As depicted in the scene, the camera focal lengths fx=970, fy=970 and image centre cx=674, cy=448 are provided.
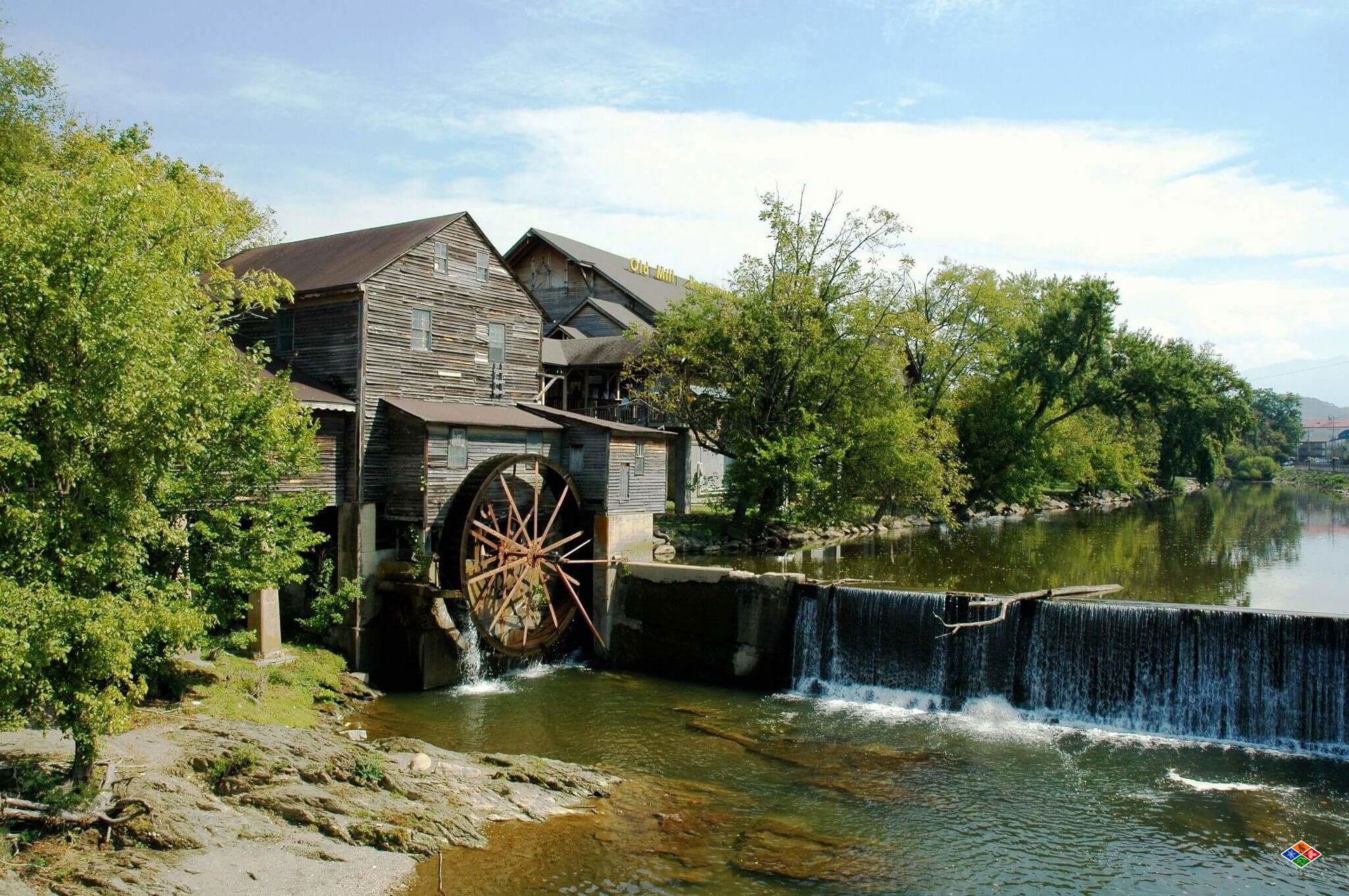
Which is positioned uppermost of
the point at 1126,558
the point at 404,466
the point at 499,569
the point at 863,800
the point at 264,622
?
the point at 404,466

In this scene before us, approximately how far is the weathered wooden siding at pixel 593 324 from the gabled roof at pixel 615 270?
226cm

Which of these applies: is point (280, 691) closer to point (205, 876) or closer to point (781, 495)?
point (205, 876)

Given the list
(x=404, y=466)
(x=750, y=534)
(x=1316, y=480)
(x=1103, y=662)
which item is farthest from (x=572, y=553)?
(x=1316, y=480)

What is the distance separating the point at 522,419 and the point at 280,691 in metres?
8.34

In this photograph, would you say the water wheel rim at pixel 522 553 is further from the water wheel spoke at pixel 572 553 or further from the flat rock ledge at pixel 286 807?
the flat rock ledge at pixel 286 807

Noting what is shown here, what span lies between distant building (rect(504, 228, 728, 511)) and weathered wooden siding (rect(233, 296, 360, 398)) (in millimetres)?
9185

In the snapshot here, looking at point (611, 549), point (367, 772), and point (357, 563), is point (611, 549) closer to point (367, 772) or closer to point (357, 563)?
point (357, 563)

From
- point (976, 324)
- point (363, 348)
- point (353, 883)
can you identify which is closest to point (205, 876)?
point (353, 883)

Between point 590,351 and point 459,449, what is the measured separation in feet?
50.4

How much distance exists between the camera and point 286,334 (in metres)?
22.3

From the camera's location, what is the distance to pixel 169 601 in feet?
40.0

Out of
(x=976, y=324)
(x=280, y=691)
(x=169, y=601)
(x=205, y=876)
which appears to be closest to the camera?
(x=205, y=876)

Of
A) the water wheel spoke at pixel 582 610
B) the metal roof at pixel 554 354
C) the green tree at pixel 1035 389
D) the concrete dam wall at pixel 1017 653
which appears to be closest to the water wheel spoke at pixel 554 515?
the water wheel spoke at pixel 582 610

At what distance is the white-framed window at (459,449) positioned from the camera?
70.1 ft
